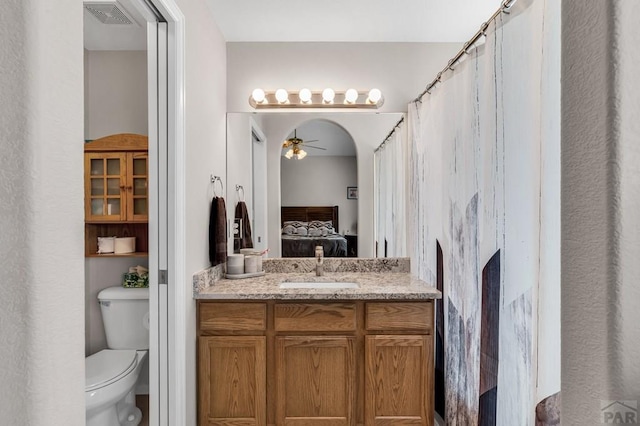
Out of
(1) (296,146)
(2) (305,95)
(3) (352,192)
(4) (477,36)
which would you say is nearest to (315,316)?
(3) (352,192)

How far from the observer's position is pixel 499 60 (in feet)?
5.19

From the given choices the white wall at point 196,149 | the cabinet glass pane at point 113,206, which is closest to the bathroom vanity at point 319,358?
the white wall at point 196,149

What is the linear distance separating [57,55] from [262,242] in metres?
2.18

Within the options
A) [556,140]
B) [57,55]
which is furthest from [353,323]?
[57,55]

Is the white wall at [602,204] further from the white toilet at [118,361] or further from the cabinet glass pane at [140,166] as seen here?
the cabinet glass pane at [140,166]

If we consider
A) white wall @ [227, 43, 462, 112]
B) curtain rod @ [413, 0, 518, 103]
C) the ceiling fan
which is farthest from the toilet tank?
curtain rod @ [413, 0, 518, 103]

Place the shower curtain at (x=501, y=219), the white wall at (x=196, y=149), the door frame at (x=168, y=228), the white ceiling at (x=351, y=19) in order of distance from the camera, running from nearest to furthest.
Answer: the shower curtain at (x=501, y=219), the door frame at (x=168, y=228), the white wall at (x=196, y=149), the white ceiling at (x=351, y=19)

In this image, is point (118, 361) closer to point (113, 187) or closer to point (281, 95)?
point (113, 187)

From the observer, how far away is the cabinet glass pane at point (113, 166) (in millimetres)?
2662

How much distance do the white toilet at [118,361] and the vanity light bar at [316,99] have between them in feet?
4.81

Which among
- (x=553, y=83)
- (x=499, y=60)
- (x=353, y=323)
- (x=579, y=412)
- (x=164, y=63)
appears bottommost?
(x=353, y=323)

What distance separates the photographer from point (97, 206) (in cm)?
267

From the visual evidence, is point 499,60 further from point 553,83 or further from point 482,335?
point 482,335

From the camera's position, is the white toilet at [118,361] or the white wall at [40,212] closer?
the white wall at [40,212]
